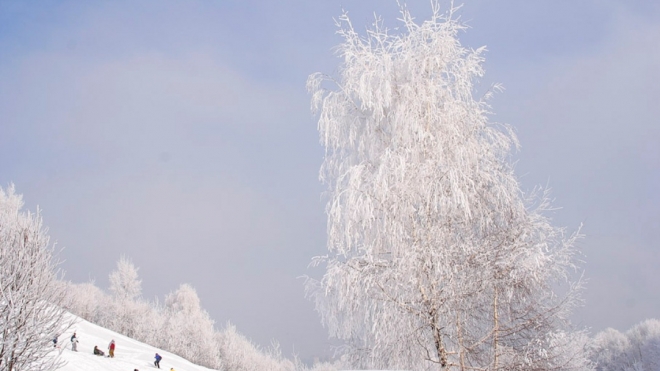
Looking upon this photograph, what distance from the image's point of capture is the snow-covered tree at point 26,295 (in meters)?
9.37

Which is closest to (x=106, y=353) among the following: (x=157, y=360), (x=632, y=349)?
(x=157, y=360)

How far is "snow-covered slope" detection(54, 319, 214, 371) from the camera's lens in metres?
24.8

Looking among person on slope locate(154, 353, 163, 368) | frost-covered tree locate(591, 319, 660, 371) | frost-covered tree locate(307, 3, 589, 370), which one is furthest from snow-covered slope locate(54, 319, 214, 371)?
frost-covered tree locate(591, 319, 660, 371)

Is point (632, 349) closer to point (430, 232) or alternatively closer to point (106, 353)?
point (106, 353)

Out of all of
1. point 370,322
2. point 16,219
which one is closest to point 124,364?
point 16,219

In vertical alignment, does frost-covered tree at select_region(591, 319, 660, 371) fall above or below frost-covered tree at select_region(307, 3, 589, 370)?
above

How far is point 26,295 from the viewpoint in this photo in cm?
966

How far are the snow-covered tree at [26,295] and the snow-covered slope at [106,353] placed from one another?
13548 millimetres

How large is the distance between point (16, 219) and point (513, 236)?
9.62m

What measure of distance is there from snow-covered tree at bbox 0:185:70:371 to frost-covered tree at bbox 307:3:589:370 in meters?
5.03

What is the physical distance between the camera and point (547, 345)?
30.4 feet

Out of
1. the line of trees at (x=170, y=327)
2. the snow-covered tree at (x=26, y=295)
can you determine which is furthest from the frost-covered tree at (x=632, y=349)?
the snow-covered tree at (x=26, y=295)

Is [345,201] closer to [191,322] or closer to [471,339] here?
[471,339]

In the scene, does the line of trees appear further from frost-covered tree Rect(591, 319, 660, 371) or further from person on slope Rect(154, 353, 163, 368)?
frost-covered tree Rect(591, 319, 660, 371)
